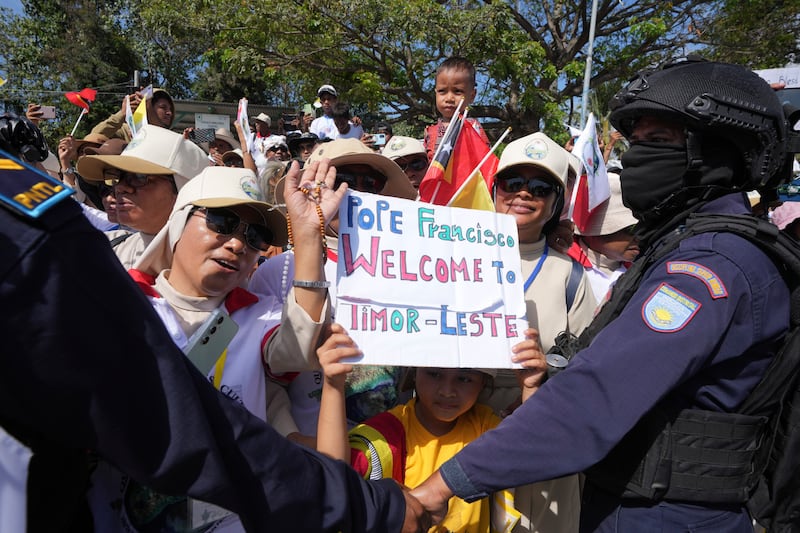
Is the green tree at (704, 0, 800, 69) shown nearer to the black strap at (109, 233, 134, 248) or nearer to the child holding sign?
the child holding sign

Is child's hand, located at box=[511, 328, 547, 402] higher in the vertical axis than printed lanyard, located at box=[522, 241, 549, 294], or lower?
lower

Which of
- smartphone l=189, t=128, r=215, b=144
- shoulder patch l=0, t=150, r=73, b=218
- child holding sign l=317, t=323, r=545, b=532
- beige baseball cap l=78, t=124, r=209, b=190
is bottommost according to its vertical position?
smartphone l=189, t=128, r=215, b=144

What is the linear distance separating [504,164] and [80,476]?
2.31 meters

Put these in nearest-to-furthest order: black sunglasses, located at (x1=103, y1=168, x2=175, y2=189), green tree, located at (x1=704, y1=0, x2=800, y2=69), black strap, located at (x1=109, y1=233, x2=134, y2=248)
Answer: black sunglasses, located at (x1=103, y1=168, x2=175, y2=189), black strap, located at (x1=109, y1=233, x2=134, y2=248), green tree, located at (x1=704, y1=0, x2=800, y2=69)

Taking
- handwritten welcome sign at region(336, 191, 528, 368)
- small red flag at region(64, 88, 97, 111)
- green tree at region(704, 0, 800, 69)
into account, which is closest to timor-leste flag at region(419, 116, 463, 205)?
handwritten welcome sign at region(336, 191, 528, 368)

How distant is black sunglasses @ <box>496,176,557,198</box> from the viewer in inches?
108

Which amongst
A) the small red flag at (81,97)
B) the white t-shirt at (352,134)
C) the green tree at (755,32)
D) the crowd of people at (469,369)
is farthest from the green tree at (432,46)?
the crowd of people at (469,369)

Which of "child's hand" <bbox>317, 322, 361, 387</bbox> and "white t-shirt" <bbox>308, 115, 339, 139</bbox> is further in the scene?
"white t-shirt" <bbox>308, 115, 339, 139</bbox>

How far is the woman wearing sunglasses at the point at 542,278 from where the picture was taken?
250 cm

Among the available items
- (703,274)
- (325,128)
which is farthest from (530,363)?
(325,128)

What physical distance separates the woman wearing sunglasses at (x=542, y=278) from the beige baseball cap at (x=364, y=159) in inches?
21.0

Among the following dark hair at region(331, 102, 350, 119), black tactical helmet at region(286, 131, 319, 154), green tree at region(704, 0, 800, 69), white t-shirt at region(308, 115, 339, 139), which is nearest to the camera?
black tactical helmet at region(286, 131, 319, 154)

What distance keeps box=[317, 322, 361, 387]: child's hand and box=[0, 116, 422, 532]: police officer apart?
0.60 metres

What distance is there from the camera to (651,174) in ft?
6.31
